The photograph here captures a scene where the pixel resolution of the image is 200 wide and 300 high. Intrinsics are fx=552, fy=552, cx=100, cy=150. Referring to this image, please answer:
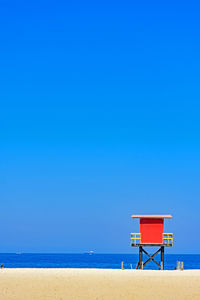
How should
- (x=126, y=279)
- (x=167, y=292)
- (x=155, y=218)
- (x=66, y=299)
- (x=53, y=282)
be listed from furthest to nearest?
1. (x=155, y=218)
2. (x=126, y=279)
3. (x=53, y=282)
4. (x=167, y=292)
5. (x=66, y=299)

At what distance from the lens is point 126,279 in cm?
4475

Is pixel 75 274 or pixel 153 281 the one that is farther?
pixel 75 274

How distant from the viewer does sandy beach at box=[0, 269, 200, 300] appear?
3541 cm

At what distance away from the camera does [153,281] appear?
43.5m

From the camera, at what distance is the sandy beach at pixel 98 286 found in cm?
3541

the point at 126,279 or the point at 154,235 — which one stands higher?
the point at 154,235

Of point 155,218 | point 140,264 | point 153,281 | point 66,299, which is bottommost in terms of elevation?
point 66,299

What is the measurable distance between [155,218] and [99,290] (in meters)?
23.5

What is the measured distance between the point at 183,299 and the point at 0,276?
18.5 metres

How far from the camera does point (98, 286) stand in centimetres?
3994

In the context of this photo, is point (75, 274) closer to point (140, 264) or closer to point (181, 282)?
point (181, 282)

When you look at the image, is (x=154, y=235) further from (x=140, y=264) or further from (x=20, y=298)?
(x=20, y=298)

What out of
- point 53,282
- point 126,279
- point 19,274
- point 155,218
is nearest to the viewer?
point 53,282

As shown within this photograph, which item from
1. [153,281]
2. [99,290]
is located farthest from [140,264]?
[99,290]
